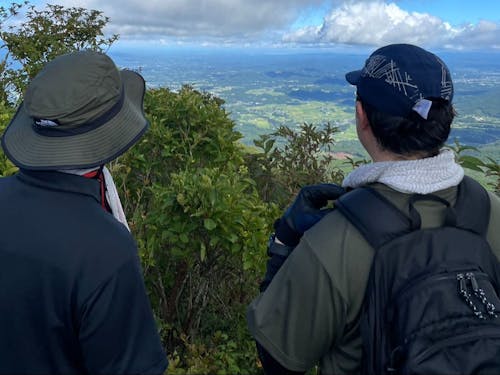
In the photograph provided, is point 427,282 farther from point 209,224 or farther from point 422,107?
point 209,224

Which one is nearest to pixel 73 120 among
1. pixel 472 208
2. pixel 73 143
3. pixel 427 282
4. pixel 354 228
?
pixel 73 143

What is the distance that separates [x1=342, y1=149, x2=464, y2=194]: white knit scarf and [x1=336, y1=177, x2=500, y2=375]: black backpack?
0.05 meters

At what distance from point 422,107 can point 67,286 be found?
128 centimetres

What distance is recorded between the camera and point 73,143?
5.23 feet

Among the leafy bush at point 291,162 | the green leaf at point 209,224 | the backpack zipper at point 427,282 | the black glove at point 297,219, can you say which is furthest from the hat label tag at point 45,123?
the leafy bush at point 291,162

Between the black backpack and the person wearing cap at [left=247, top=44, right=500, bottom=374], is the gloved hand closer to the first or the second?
the person wearing cap at [left=247, top=44, right=500, bottom=374]

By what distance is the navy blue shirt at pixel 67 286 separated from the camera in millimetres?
1439

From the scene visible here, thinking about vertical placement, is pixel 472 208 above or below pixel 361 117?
below

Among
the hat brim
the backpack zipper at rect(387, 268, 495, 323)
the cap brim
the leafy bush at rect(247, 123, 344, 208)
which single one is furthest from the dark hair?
the leafy bush at rect(247, 123, 344, 208)

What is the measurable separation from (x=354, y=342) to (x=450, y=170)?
2.21ft

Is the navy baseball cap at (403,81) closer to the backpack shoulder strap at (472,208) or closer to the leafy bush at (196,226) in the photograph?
the backpack shoulder strap at (472,208)

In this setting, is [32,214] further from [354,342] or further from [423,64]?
[423,64]

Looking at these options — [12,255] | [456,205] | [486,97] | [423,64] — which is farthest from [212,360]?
[486,97]

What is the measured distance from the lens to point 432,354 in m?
1.37
